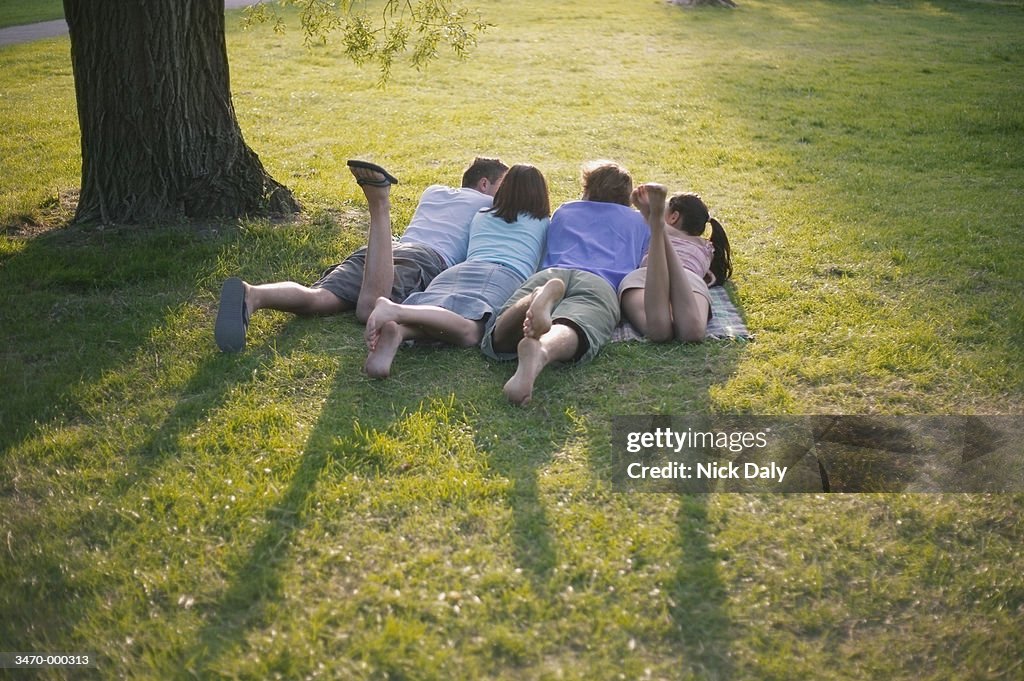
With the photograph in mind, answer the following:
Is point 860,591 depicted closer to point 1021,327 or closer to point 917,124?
point 1021,327

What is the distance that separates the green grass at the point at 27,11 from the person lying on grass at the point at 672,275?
52.3ft

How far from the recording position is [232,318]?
4172 mm

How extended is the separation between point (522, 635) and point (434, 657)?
0.86ft

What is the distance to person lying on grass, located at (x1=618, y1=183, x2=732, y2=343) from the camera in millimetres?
4113

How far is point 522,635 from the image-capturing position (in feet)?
8.20

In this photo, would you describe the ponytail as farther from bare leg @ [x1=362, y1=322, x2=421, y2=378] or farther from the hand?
bare leg @ [x1=362, y1=322, x2=421, y2=378]

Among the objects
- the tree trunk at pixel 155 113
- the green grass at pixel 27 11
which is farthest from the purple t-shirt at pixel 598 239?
the green grass at pixel 27 11

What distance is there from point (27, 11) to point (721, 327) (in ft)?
60.0

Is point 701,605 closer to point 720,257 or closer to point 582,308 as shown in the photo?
point 582,308

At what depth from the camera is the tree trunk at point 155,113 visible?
18.0 feet

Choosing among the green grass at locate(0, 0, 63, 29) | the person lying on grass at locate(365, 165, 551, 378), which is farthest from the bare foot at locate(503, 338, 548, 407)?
the green grass at locate(0, 0, 63, 29)

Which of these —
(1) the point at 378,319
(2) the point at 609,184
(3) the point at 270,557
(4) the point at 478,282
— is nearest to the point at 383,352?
(1) the point at 378,319

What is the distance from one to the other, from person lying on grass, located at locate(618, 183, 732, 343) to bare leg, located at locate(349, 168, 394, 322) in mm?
1230

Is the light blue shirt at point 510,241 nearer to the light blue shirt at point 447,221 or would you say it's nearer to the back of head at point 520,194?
the back of head at point 520,194
